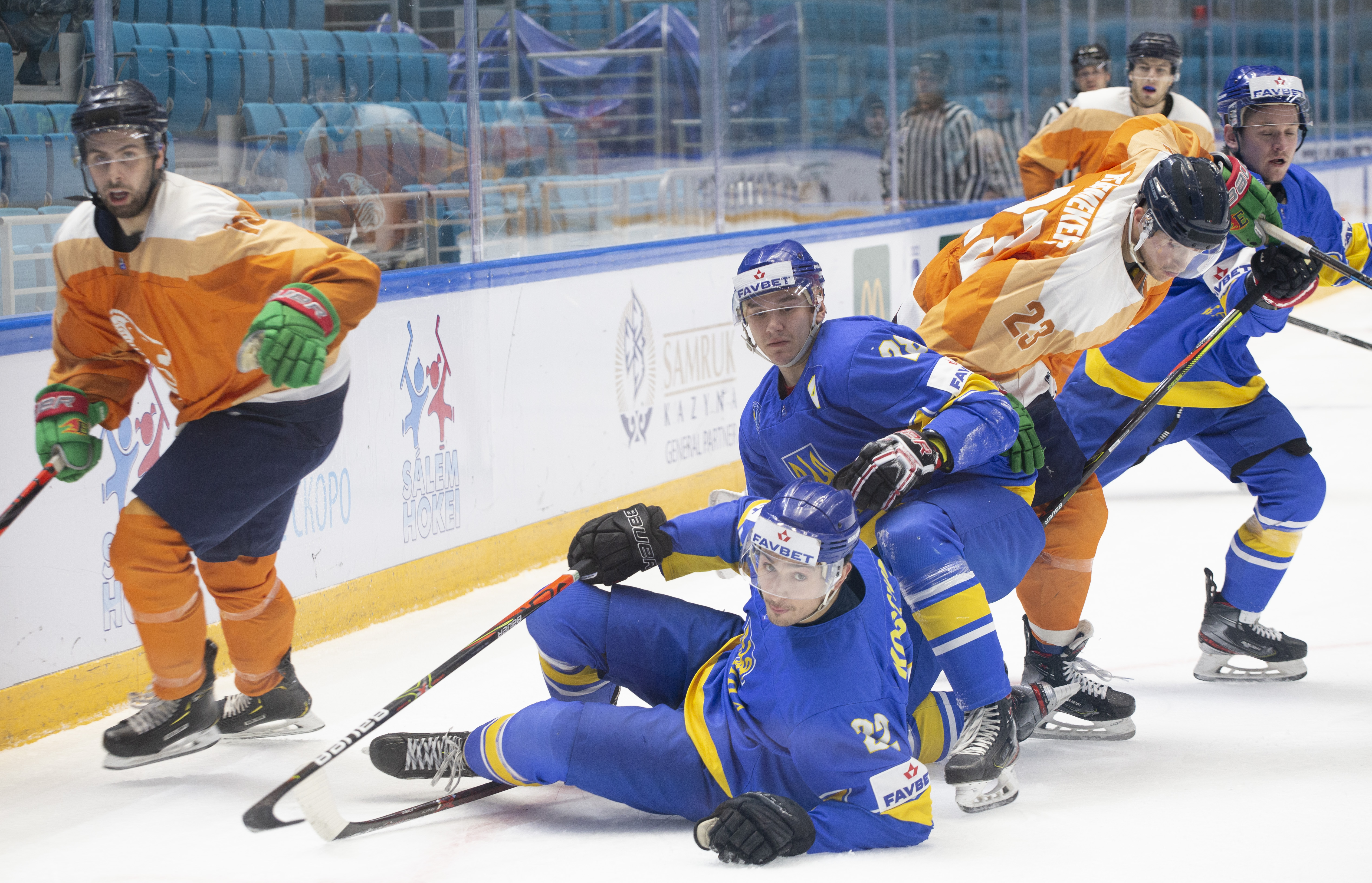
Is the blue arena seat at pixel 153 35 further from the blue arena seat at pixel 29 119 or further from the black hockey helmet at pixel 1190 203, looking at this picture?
the black hockey helmet at pixel 1190 203

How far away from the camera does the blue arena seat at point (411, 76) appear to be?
4266 mm

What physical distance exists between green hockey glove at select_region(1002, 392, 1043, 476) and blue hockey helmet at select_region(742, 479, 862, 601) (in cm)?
56

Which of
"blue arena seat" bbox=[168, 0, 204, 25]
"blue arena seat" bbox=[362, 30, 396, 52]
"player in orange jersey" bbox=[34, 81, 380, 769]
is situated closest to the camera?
"player in orange jersey" bbox=[34, 81, 380, 769]

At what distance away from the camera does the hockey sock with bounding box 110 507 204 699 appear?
2.61 metres

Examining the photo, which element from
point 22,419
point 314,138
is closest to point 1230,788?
point 22,419

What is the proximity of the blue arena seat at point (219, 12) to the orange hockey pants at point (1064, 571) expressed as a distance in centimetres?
243

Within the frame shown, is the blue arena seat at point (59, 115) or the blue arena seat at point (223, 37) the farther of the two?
the blue arena seat at point (223, 37)

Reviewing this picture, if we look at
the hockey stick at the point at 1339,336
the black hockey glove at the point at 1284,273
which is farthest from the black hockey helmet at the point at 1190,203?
the hockey stick at the point at 1339,336

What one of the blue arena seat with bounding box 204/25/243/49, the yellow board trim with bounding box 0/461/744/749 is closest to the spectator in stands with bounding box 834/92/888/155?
the yellow board trim with bounding box 0/461/744/749

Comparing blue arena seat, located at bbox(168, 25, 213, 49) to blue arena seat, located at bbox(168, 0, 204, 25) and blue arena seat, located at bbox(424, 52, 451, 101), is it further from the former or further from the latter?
blue arena seat, located at bbox(424, 52, 451, 101)

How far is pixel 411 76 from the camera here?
169 inches

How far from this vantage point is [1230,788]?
252cm

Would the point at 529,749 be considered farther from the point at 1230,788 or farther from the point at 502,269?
the point at 502,269

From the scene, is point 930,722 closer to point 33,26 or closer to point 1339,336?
point 33,26
